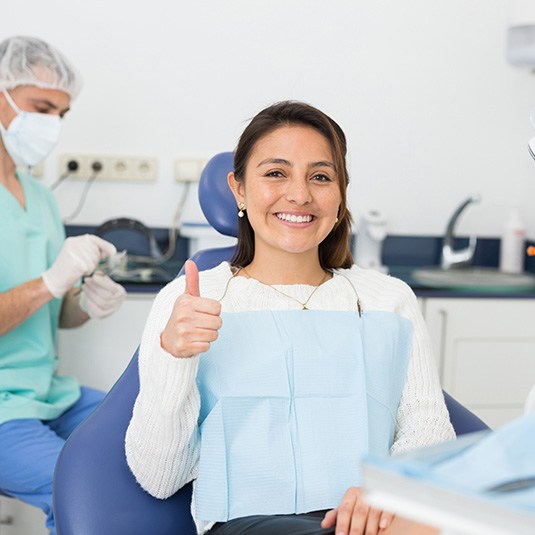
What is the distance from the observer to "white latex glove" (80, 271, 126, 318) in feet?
7.14

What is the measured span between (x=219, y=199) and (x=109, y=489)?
640mm

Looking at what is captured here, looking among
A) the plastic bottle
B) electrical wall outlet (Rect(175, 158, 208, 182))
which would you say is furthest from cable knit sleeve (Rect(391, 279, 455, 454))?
the plastic bottle

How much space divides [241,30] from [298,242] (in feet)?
4.87

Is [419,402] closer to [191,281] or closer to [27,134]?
[191,281]

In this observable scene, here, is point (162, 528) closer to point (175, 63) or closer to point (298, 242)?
point (298, 242)

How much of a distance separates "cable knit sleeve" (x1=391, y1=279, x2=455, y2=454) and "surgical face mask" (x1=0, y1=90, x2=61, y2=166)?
101 centimetres

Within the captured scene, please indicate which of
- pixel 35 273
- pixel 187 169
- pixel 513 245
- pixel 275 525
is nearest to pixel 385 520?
pixel 275 525

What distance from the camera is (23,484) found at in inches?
73.7

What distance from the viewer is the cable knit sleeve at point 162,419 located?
134 centimetres

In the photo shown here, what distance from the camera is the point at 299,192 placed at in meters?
1.56

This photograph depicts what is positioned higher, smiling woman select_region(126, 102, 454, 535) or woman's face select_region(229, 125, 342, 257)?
woman's face select_region(229, 125, 342, 257)

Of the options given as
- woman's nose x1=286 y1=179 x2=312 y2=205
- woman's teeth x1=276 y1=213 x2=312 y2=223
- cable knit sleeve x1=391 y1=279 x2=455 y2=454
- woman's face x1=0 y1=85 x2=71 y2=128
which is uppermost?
woman's face x1=0 y1=85 x2=71 y2=128

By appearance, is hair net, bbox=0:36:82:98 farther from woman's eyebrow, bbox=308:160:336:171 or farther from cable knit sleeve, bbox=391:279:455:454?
cable knit sleeve, bbox=391:279:455:454

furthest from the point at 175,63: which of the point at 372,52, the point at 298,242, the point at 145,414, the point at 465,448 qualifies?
the point at 465,448
